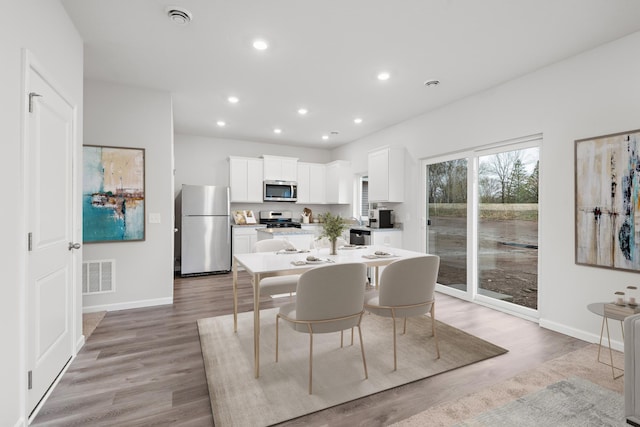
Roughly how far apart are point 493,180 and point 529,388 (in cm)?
256

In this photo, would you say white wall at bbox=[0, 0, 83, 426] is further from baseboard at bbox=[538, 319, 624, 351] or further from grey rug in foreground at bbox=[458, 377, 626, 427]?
baseboard at bbox=[538, 319, 624, 351]

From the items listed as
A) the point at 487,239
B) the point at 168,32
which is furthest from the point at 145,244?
the point at 487,239

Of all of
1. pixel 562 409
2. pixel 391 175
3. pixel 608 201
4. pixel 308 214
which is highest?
pixel 391 175

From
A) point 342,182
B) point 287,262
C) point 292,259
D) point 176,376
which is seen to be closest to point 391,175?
point 342,182

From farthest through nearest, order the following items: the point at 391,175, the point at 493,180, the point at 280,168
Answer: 1. the point at 280,168
2. the point at 391,175
3. the point at 493,180

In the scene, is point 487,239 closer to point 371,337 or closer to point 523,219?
point 523,219

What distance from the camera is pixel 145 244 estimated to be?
3.87m

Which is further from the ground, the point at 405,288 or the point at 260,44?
the point at 260,44

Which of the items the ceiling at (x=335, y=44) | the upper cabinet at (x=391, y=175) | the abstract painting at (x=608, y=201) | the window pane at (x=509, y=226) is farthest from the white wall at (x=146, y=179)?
the abstract painting at (x=608, y=201)

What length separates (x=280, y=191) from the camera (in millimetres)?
6695

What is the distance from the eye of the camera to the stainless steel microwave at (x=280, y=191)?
21.5ft

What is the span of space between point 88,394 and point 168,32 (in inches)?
110

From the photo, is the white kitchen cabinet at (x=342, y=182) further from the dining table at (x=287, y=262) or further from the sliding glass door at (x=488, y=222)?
the dining table at (x=287, y=262)

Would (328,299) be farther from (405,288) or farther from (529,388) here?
(529,388)
